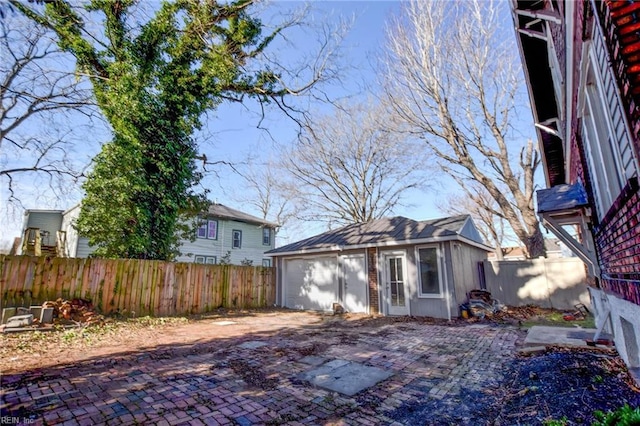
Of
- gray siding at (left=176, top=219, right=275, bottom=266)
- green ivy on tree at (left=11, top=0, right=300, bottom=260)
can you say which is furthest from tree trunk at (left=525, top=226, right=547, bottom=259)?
gray siding at (left=176, top=219, right=275, bottom=266)

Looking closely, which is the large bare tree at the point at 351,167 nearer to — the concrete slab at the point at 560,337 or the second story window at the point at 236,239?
the second story window at the point at 236,239

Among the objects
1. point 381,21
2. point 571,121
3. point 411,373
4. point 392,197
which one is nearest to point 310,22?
point 381,21

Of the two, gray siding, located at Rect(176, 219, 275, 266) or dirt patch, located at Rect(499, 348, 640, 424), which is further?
gray siding, located at Rect(176, 219, 275, 266)

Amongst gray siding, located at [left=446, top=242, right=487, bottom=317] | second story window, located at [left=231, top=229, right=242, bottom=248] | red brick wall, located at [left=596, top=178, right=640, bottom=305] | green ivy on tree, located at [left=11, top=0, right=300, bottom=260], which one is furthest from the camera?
second story window, located at [left=231, top=229, right=242, bottom=248]

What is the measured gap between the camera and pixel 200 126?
11914mm

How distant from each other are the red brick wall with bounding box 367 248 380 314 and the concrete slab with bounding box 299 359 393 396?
5.78m

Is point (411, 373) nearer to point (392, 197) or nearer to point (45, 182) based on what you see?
point (45, 182)

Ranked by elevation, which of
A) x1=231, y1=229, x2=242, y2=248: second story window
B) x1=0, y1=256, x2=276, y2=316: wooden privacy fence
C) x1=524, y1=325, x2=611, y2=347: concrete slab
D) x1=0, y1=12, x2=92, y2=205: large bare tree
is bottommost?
x1=524, y1=325, x2=611, y2=347: concrete slab

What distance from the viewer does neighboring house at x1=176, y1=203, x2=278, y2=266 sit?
64.2 feet

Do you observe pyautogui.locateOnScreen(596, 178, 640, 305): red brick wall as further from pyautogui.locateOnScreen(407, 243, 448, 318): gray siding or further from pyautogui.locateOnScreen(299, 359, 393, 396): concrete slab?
pyautogui.locateOnScreen(407, 243, 448, 318): gray siding

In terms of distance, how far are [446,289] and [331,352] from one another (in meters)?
5.11

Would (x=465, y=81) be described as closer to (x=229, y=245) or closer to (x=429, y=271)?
(x=429, y=271)

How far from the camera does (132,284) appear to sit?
915 cm

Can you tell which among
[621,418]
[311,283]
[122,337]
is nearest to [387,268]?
[311,283]
